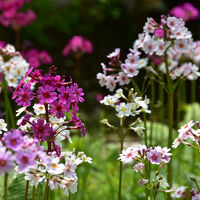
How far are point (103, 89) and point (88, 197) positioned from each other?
18.0 ft

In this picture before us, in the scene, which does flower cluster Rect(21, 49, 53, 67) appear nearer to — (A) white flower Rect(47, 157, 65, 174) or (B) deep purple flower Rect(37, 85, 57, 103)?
(B) deep purple flower Rect(37, 85, 57, 103)

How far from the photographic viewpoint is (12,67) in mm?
2445

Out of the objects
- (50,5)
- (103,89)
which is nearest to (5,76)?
(103,89)

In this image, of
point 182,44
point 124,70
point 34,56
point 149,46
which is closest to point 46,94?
point 124,70

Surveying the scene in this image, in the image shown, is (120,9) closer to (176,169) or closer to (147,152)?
(176,169)

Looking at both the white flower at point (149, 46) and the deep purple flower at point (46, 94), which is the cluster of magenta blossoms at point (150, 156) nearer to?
the deep purple flower at point (46, 94)

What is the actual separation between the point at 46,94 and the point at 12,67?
44.4 inches

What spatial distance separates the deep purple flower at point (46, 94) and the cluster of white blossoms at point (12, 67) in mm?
1062

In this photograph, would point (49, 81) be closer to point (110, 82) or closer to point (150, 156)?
point (150, 156)

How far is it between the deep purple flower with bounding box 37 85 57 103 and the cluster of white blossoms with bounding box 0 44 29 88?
106cm

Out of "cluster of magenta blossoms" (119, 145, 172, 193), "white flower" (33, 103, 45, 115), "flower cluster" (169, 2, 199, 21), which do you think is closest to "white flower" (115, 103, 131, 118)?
"cluster of magenta blossoms" (119, 145, 172, 193)

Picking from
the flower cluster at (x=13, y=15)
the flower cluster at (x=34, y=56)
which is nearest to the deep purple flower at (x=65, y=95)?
the flower cluster at (x=34, y=56)

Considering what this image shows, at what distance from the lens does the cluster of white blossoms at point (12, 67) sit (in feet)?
8.01

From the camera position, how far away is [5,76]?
2482mm
